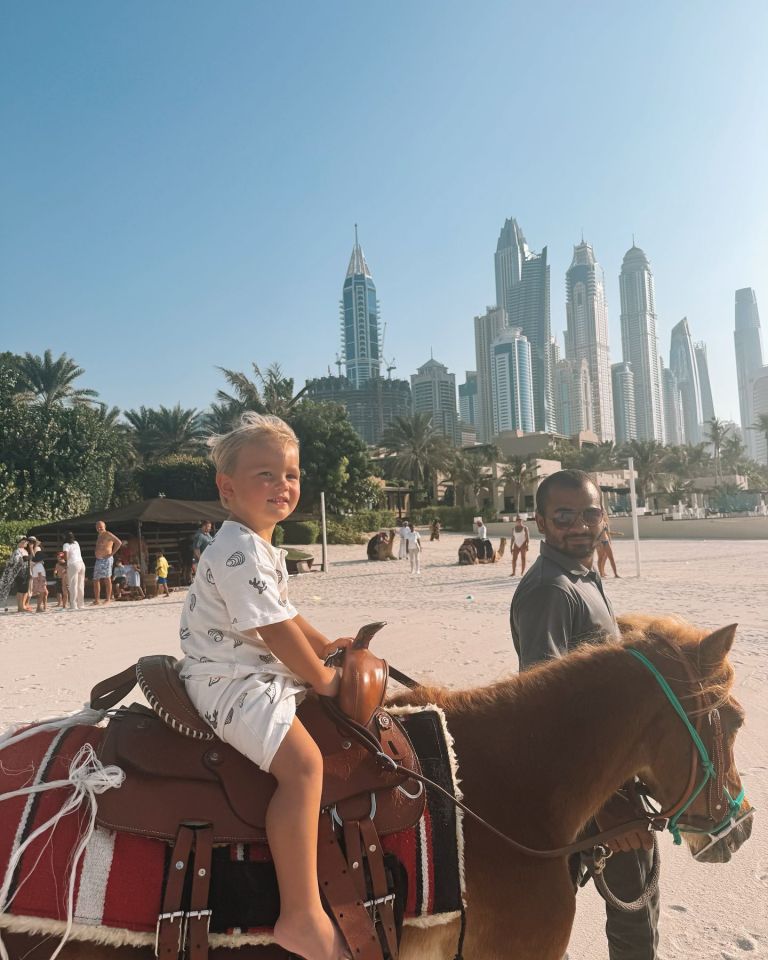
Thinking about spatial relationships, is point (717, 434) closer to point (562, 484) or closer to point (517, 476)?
point (517, 476)

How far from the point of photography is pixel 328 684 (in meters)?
1.65

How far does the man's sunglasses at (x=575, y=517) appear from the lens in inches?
105

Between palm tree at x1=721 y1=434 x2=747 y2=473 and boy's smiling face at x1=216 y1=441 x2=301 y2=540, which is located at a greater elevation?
palm tree at x1=721 y1=434 x2=747 y2=473

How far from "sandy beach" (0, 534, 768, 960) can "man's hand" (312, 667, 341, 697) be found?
2138mm

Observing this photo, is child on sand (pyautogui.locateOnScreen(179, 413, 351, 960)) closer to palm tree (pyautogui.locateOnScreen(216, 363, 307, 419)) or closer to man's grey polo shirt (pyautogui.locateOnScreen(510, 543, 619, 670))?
man's grey polo shirt (pyautogui.locateOnScreen(510, 543, 619, 670))

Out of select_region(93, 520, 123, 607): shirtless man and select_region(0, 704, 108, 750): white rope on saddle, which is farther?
select_region(93, 520, 123, 607): shirtless man

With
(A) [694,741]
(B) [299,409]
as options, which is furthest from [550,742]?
(B) [299,409]

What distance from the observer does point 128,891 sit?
57.9 inches

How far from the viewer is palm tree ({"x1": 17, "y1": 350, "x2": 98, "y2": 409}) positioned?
40.0 metres

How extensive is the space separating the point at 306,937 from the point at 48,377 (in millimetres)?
45145

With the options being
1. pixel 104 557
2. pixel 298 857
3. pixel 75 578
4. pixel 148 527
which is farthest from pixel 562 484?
pixel 148 527

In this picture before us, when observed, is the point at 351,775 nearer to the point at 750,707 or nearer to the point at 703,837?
the point at 703,837

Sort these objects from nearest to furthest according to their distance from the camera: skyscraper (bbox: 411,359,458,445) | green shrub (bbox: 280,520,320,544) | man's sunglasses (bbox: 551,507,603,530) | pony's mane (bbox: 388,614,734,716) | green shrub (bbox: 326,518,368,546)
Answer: pony's mane (bbox: 388,614,734,716), man's sunglasses (bbox: 551,507,603,530), green shrub (bbox: 280,520,320,544), green shrub (bbox: 326,518,368,546), skyscraper (bbox: 411,359,458,445)

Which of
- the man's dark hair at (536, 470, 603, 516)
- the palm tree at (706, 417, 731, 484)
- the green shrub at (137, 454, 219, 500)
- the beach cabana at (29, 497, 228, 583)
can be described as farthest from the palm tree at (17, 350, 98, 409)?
the palm tree at (706, 417, 731, 484)
